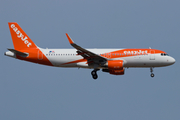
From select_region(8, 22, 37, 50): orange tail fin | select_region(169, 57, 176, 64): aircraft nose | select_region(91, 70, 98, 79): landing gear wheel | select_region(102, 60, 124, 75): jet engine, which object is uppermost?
select_region(8, 22, 37, 50): orange tail fin

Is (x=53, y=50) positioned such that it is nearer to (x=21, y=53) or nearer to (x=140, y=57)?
(x=21, y=53)

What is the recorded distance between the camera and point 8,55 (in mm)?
51812

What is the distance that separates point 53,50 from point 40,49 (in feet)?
6.79

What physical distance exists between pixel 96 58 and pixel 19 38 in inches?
513

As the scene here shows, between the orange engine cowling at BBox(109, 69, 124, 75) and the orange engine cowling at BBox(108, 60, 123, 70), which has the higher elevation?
the orange engine cowling at BBox(108, 60, 123, 70)

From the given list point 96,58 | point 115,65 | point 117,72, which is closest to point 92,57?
point 96,58

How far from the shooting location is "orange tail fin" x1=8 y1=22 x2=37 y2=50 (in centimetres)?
5311

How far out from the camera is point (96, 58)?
49.6 m

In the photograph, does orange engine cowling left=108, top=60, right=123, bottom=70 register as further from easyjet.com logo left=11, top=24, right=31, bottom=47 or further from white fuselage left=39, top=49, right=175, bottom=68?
easyjet.com logo left=11, top=24, right=31, bottom=47

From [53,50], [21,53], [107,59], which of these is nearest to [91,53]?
[107,59]

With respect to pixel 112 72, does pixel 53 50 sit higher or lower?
higher

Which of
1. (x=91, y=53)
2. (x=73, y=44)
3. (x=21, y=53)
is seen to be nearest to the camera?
(x=73, y=44)

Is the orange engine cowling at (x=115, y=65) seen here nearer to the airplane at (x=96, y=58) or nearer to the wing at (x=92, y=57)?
the airplane at (x=96, y=58)

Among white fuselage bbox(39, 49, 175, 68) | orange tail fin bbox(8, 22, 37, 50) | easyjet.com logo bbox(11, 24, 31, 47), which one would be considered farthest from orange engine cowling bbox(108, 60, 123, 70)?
easyjet.com logo bbox(11, 24, 31, 47)
